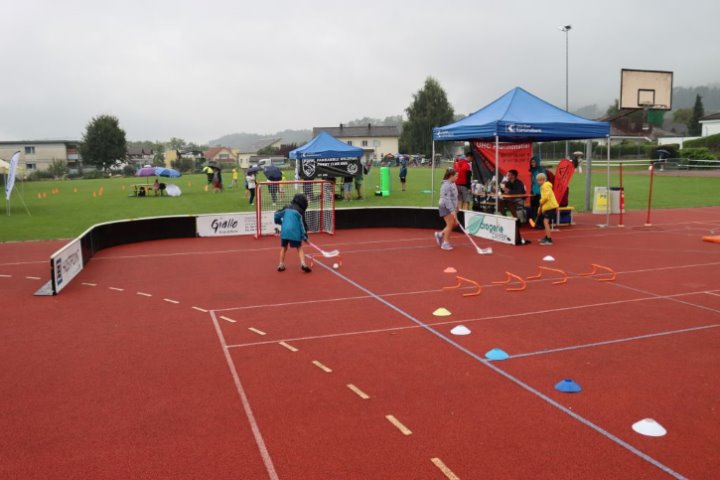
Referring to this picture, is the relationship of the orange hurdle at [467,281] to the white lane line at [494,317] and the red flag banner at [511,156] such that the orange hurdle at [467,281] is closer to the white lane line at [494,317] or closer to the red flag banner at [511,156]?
the white lane line at [494,317]

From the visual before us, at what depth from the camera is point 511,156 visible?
19.7 m

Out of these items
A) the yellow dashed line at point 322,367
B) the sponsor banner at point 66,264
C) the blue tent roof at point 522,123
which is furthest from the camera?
the blue tent roof at point 522,123

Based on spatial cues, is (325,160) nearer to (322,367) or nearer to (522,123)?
(522,123)

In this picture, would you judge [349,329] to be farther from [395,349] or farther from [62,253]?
[62,253]

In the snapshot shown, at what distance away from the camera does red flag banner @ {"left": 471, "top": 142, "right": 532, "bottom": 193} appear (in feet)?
64.2

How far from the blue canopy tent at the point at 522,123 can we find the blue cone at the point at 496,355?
10063mm

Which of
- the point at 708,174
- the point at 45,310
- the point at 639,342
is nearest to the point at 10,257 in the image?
the point at 45,310

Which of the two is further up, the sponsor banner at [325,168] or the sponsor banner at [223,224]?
the sponsor banner at [325,168]

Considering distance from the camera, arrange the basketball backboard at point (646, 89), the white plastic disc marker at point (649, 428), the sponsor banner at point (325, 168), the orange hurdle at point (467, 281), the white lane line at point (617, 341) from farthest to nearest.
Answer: the sponsor banner at point (325, 168), the basketball backboard at point (646, 89), the orange hurdle at point (467, 281), the white lane line at point (617, 341), the white plastic disc marker at point (649, 428)

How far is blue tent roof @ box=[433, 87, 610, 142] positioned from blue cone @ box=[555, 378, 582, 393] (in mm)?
11074

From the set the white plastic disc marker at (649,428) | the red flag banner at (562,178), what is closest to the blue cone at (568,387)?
the white plastic disc marker at (649,428)

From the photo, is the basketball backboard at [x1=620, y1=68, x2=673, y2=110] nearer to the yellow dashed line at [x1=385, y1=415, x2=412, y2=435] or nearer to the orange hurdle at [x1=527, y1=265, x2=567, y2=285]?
the orange hurdle at [x1=527, y1=265, x2=567, y2=285]

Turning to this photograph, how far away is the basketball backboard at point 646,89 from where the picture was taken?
1939cm

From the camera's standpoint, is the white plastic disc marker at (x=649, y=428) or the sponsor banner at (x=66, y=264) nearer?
the white plastic disc marker at (x=649, y=428)
